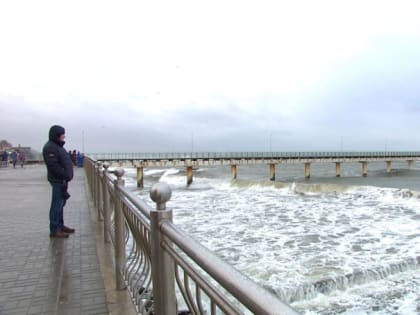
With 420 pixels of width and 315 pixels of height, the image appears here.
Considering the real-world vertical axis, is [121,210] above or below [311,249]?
above

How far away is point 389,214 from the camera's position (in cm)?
1590

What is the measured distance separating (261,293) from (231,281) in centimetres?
15

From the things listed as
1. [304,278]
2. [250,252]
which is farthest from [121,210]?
[250,252]

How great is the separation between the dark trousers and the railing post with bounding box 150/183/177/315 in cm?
466

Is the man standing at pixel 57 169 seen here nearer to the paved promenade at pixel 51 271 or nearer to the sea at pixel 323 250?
the paved promenade at pixel 51 271

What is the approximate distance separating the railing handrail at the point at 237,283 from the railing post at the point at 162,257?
403mm

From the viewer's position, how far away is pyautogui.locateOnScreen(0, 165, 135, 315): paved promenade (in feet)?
11.7

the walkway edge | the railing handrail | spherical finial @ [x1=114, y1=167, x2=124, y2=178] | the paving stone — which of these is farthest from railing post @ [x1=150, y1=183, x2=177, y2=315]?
spherical finial @ [x1=114, y1=167, x2=124, y2=178]

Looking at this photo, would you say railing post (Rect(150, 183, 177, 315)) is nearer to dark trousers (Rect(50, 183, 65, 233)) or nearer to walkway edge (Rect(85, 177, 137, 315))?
walkway edge (Rect(85, 177, 137, 315))

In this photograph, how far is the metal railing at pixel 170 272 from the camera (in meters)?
1.07

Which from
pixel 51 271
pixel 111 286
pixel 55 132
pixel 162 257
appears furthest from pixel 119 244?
pixel 55 132

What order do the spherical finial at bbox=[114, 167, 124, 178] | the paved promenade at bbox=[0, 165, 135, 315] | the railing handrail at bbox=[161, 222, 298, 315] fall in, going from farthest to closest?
the spherical finial at bbox=[114, 167, 124, 178]
the paved promenade at bbox=[0, 165, 135, 315]
the railing handrail at bbox=[161, 222, 298, 315]

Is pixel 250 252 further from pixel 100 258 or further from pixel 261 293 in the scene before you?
pixel 261 293

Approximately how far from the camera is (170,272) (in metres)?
2.03
